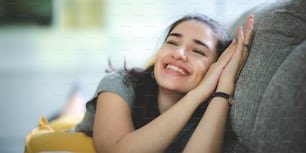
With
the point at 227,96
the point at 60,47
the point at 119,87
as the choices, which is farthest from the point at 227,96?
the point at 60,47

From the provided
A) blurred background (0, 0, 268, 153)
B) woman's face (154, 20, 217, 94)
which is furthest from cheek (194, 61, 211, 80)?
blurred background (0, 0, 268, 153)

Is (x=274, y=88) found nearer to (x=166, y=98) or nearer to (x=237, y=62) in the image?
(x=237, y=62)

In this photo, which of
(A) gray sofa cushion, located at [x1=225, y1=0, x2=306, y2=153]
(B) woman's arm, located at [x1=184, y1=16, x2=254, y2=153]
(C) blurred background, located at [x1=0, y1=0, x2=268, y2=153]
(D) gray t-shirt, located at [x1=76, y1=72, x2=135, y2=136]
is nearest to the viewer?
(A) gray sofa cushion, located at [x1=225, y1=0, x2=306, y2=153]

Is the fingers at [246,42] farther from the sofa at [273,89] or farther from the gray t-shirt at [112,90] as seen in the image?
the gray t-shirt at [112,90]

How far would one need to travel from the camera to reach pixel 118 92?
2.68 feet

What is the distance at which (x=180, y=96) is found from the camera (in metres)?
0.85

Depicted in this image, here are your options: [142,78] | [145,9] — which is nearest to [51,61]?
[145,9]

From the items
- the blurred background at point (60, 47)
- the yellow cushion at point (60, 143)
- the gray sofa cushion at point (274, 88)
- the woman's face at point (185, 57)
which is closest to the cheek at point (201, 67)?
the woman's face at point (185, 57)

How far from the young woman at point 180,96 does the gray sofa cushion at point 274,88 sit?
0.14ft

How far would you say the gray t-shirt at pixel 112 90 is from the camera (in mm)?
824

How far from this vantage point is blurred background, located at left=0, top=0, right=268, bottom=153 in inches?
57.2

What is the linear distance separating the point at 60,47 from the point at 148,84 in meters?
0.81

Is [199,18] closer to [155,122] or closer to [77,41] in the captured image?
[155,122]

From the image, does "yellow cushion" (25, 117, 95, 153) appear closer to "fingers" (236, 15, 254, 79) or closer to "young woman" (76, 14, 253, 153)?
"young woman" (76, 14, 253, 153)
